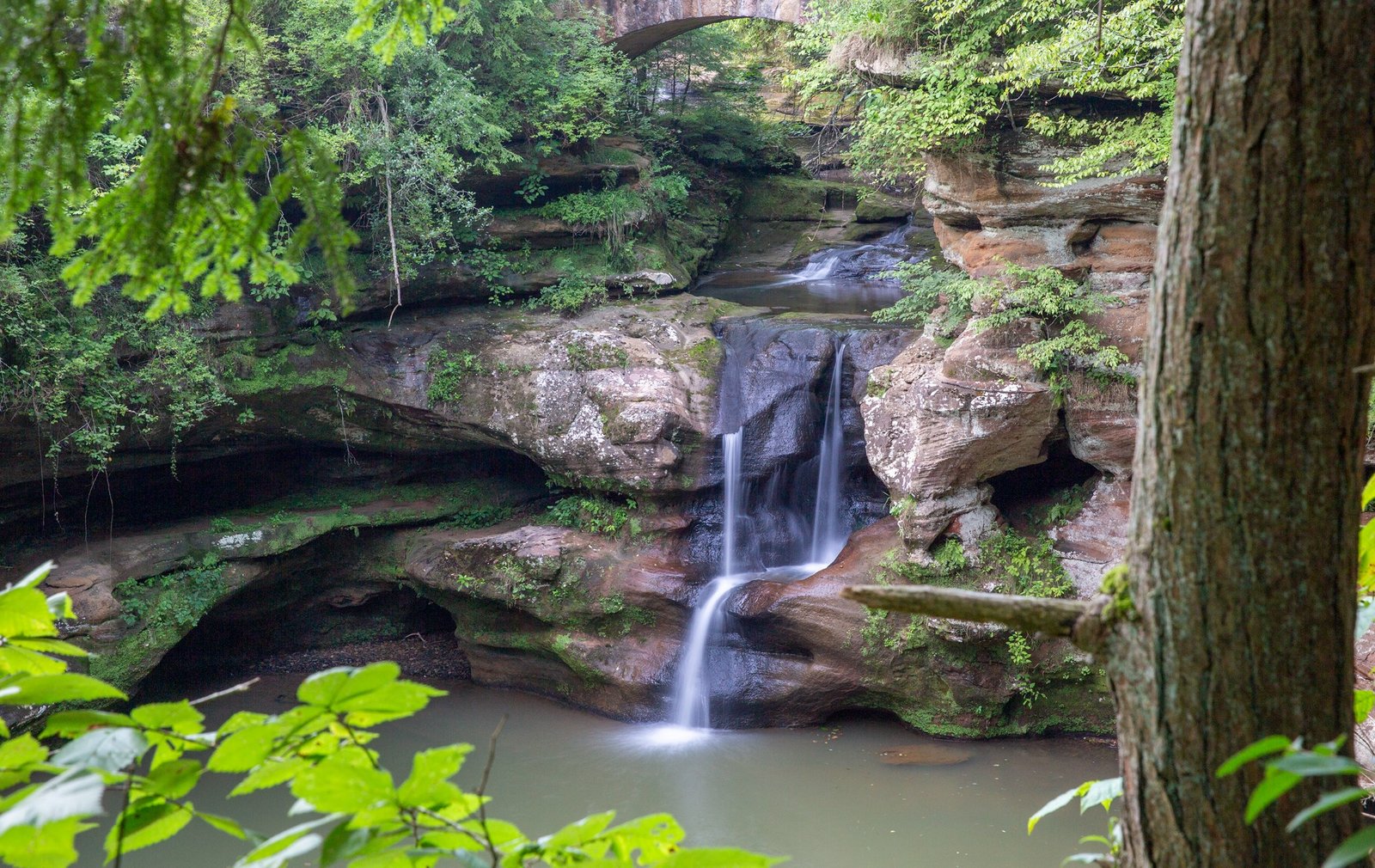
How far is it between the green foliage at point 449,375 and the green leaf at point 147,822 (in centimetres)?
856

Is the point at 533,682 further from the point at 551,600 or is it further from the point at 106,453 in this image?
the point at 106,453

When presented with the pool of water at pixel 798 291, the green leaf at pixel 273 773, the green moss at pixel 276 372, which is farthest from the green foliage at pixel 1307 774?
the pool of water at pixel 798 291

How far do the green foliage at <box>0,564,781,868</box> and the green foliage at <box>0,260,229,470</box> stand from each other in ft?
25.8

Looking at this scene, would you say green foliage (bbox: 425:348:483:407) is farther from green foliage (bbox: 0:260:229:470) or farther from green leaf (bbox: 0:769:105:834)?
green leaf (bbox: 0:769:105:834)

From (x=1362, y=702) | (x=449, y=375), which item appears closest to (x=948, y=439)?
(x=449, y=375)

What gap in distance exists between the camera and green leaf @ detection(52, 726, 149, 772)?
3.18 ft

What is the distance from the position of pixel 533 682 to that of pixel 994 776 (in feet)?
15.0

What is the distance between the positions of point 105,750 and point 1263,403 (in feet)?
5.20

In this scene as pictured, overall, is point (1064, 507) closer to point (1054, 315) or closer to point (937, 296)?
point (1054, 315)

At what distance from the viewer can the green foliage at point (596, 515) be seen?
9.22 metres

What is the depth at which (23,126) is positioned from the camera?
1.64 meters

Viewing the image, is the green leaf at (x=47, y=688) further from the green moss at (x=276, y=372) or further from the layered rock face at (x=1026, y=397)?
the green moss at (x=276, y=372)

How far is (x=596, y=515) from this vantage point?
934cm

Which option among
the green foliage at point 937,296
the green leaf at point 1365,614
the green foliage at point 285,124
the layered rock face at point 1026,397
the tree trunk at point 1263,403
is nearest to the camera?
the tree trunk at point 1263,403
